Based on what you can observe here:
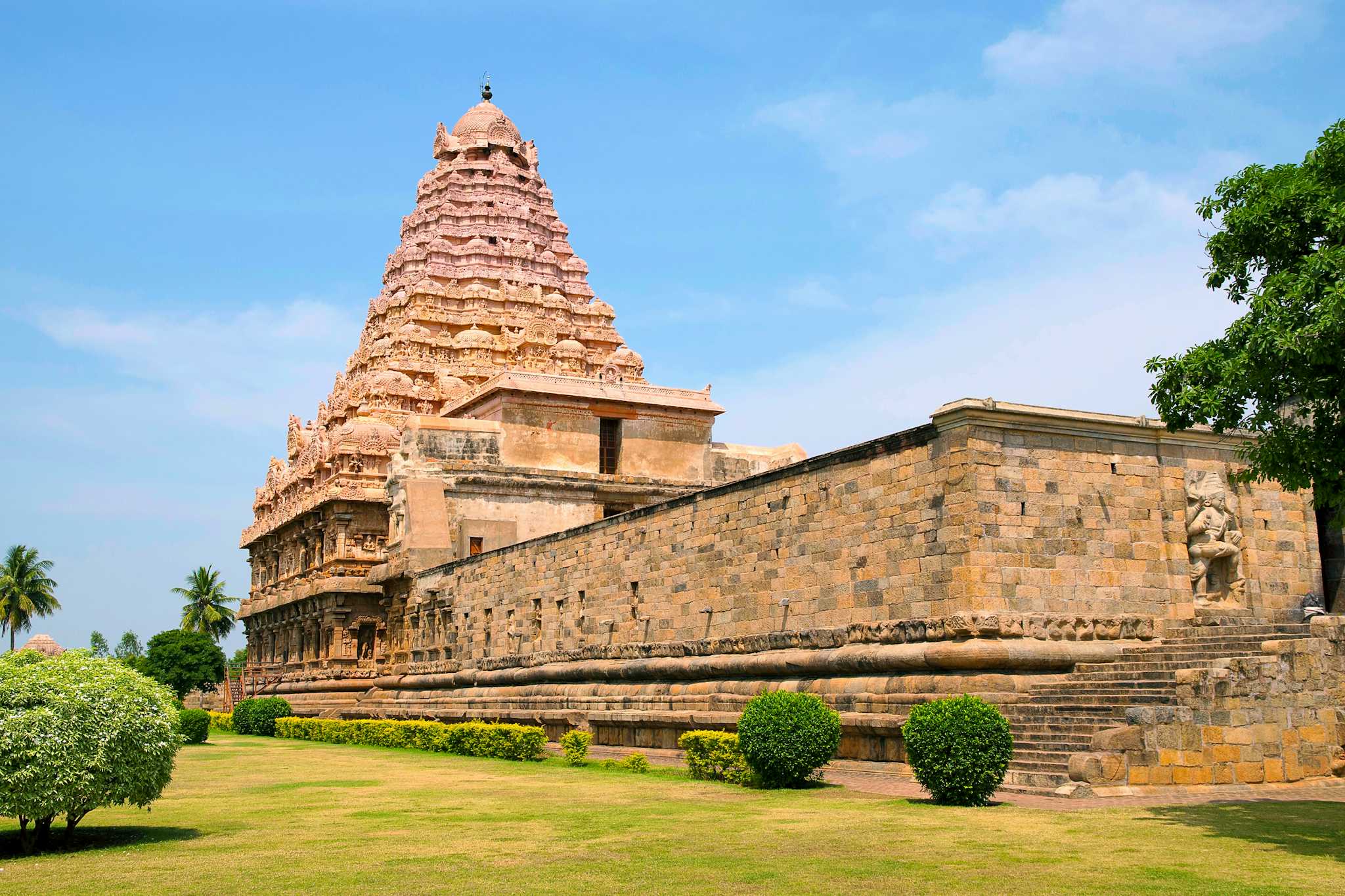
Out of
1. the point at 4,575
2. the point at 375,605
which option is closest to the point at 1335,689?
the point at 375,605

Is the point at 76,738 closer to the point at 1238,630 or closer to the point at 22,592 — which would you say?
the point at 1238,630

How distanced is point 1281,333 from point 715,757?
7679mm

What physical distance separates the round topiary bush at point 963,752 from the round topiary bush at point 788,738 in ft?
5.83

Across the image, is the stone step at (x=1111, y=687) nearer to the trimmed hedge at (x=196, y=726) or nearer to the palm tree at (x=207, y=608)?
the trimmed hedge at (x=196, y=726)

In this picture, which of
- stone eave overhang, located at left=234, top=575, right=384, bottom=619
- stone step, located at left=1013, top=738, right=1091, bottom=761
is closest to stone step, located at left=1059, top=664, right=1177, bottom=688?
stone step, located at left=1013, top=738, right=1091, bottom=761

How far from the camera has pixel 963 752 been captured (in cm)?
1129

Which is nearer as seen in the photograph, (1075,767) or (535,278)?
(1075,767)

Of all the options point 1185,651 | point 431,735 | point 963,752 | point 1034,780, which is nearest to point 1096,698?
point 1034,780

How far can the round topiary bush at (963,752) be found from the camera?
11.2 metres

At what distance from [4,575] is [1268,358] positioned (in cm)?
6702

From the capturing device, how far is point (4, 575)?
65.1 m

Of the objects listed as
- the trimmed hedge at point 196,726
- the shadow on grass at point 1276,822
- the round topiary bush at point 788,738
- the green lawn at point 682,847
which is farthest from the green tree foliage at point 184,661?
the shadow on grass at point 1276,822

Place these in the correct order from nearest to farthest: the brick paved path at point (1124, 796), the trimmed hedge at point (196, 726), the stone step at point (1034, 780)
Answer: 1. the brick paved path at point (1124, 796)
2. the stone step at point (1034, 780)
3. the trimmed hedge at point (196, 726)

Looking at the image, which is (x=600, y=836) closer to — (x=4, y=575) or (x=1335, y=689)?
(x=1335, y=689)
